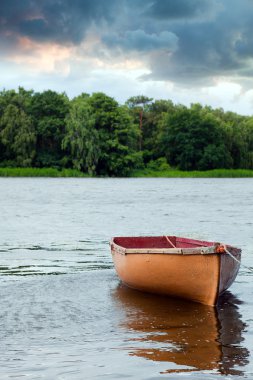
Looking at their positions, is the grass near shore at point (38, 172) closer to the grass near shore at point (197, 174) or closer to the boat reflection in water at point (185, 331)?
the grass near shore at point (197, 174)

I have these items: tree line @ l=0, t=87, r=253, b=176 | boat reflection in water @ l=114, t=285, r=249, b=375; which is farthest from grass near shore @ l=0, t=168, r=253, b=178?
boat reflection in water @ l=114, t=285, r=249, b=375

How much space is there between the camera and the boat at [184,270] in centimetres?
1234

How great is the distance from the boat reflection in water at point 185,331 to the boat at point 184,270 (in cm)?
25

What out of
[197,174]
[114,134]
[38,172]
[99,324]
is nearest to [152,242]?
[99,324]

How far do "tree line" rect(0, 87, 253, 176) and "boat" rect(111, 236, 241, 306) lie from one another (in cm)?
9119

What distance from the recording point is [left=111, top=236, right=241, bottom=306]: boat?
12.3 metres

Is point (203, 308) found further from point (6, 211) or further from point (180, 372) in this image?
point (6, 211)

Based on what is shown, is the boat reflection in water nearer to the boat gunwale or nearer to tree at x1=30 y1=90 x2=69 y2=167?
the boat gunwale

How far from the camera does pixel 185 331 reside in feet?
36.1

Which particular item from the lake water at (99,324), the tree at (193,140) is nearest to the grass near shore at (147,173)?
the tree at (193,140)

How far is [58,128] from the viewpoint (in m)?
121

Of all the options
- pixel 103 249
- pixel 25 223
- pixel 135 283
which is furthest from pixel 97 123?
pixel 135 283

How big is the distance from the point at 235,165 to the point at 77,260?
113 meters

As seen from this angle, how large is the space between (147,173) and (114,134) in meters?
11.9
